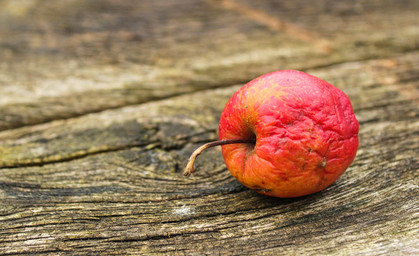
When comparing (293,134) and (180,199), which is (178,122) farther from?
(293,134)

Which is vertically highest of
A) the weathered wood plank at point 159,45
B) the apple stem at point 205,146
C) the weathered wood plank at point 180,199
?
the weathered wood plank at point 159,45

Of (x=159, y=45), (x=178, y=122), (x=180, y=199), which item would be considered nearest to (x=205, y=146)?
(x=180, y=199)

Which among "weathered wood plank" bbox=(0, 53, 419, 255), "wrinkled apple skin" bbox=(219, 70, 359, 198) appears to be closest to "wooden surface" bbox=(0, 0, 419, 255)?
"weathered wood plank" bbox=(0, 53, 419, 255)

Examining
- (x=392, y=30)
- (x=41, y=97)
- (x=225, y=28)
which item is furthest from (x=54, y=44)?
(x=392, y=30)

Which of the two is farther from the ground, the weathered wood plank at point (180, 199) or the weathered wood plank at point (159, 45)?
the weathered wood plank at point (159, 45)

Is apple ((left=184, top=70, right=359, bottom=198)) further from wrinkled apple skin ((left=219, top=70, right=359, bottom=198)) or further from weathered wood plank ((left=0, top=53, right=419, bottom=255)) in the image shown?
weathered wood plank ((left=0, top=53, right=419, bottom=255))

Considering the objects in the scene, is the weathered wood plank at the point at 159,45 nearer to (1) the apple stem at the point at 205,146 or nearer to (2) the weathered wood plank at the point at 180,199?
(2) the weathered wood plank at the point at 180,199

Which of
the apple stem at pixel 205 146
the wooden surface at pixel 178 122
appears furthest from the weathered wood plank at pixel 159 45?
the apple stem at pixel 205 146
